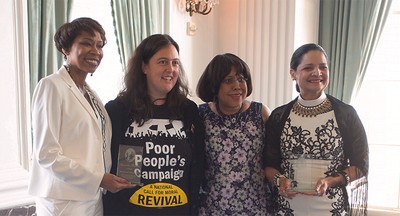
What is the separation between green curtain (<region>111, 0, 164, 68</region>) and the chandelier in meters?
0.51

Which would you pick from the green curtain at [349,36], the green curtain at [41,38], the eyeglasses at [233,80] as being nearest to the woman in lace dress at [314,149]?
the eyeglasses at [233,80]

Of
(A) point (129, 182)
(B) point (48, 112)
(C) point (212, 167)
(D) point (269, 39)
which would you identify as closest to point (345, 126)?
(C) point (212, 167)

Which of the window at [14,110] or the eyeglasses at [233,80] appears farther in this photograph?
the window at [14,110]

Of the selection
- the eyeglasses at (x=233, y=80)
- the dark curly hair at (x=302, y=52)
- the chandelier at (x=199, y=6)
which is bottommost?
the eyeglasses at (x=233, y=80)

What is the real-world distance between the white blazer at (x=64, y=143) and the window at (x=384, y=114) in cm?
306

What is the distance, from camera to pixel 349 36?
11.8ft

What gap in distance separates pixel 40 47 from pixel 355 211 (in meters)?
1.72

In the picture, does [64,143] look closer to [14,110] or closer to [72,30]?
[72,30]

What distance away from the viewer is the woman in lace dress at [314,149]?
5.18 ft

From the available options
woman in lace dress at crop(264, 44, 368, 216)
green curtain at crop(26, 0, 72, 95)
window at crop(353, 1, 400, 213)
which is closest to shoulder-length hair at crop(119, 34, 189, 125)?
woman in lace dress at crop(264, 44, 368, 216)

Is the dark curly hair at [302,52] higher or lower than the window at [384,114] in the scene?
higher

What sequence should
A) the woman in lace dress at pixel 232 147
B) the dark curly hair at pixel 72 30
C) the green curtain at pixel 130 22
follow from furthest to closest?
the green curtain at pixel 130 22 → the woman in lace dress at pixel 232 147 → the dark curly hair at pixel 72 30

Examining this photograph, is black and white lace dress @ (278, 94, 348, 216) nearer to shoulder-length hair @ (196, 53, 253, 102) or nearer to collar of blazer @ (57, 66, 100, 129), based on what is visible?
shoulder-length hair @ (196, 53, 253, 102)

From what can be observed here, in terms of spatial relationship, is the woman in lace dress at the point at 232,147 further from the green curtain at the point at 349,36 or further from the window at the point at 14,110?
the green curtain at the point at 349,36
